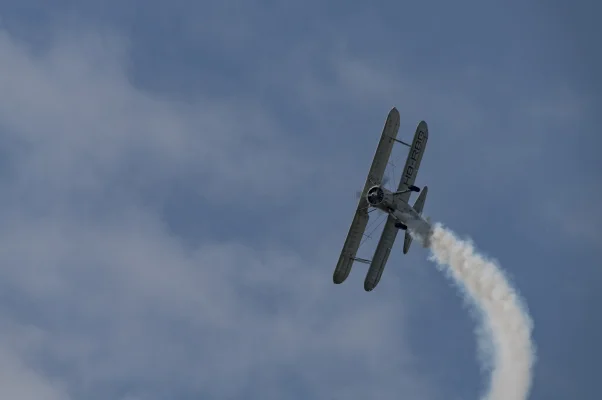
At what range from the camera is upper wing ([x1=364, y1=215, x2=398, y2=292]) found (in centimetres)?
9350

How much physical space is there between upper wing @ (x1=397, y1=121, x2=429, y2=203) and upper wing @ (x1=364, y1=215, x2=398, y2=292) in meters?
3.45

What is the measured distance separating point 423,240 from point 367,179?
6.71 m

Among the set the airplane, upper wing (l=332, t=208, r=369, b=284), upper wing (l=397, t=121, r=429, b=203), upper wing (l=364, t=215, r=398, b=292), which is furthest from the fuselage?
upper wing (l=364, t=215, r=398, b=292)

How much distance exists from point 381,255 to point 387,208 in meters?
5.68

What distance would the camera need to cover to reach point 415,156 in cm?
9225

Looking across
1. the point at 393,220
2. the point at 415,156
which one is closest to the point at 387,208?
the point at 393,220

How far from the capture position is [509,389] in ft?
277

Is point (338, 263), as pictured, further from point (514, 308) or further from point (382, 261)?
point (514, 308)

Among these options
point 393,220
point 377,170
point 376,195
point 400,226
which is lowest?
point 400,226

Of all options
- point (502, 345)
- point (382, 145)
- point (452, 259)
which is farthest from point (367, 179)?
point (502, 345)

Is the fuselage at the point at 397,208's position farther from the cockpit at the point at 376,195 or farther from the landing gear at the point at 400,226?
the landing gear at the point at 400,226

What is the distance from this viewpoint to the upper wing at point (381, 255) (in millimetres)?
93500

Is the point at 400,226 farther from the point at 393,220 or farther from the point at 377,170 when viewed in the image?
the point at 377,170

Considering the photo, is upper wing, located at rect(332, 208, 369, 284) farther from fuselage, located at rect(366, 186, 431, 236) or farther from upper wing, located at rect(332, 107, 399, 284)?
fuselage, located at rect(366, 186, 431, 236)
